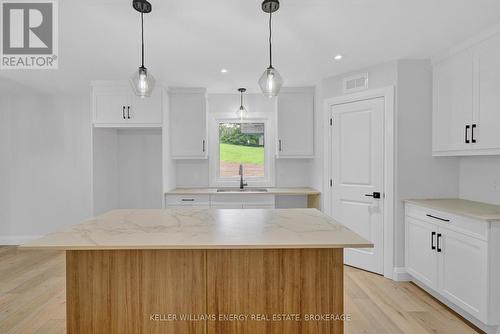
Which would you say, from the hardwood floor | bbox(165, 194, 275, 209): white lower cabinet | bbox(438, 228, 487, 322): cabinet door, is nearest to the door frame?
the hardwood floor

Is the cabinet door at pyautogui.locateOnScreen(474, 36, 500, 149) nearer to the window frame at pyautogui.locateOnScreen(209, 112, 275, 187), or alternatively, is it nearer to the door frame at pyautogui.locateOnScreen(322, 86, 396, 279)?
the door frame at pyautogui.locateOnScreen(322, 86, 396, 279)

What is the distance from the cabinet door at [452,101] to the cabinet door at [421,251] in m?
0.86

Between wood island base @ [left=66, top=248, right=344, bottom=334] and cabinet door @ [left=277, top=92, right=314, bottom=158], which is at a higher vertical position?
cabinet door @ [left=277, top=92, right=314, bottom=158]

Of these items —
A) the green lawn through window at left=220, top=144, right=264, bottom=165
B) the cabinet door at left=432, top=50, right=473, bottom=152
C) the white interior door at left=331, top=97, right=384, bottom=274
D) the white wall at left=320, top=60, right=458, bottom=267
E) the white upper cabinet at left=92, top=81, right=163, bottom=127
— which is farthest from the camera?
the green lawn through window at left=220, top=144, right=264, bottom=165

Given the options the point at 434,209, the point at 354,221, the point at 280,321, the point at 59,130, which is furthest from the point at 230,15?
the point at 59,130

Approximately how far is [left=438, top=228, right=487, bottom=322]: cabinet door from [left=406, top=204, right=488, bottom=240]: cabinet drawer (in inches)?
1.8

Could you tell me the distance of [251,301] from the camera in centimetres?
175

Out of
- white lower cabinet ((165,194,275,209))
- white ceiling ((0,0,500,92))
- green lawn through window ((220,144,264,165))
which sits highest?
white ceiling ((0,0,500,92))

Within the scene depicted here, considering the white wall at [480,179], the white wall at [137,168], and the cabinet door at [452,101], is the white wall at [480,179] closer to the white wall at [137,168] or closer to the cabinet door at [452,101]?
the cabinet door at [452,101]

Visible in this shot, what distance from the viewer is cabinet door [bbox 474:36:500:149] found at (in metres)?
2.42

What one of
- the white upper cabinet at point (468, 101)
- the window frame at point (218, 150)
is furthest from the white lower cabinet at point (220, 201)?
the white upper cabinet at point (468, 101)

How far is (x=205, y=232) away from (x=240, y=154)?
3.08 meters

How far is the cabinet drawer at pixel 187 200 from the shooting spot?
13.3ft

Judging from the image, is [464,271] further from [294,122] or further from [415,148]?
[294,122]
